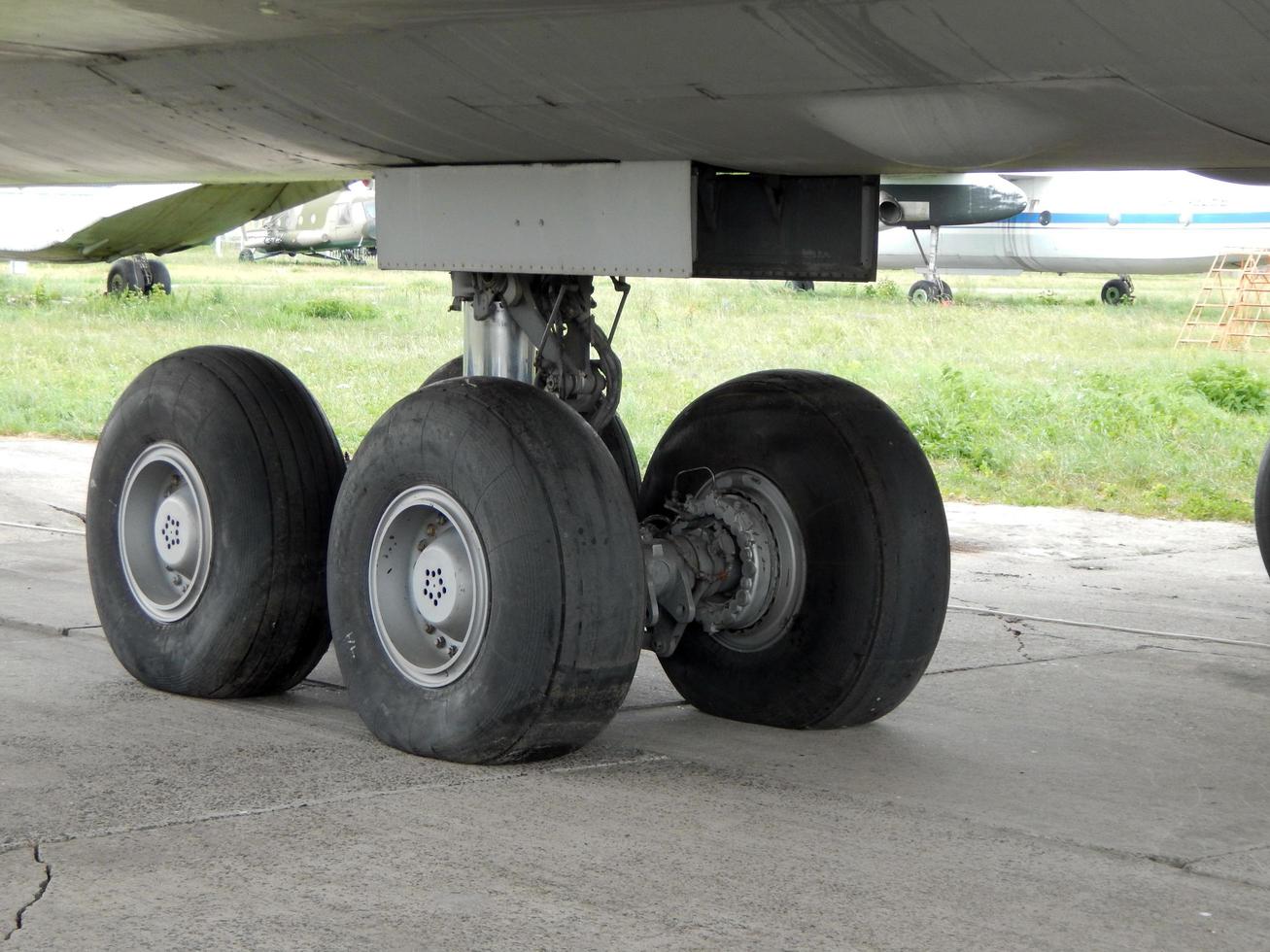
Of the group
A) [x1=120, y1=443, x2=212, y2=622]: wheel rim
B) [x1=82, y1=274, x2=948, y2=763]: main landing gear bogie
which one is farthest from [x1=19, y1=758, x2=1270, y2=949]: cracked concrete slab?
[x1=120, y1=443, x2=212, y2=622]: wheel rim

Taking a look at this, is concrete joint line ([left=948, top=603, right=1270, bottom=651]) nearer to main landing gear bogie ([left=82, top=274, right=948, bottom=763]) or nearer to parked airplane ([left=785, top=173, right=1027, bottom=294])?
parked airplane ([left=785, top=173, right=1027, bottom=294])

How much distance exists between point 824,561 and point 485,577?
3.35ft

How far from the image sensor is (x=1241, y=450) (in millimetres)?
11414

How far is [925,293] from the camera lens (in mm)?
27922

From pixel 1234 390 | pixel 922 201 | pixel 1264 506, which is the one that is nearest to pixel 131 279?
pixel 1234 390

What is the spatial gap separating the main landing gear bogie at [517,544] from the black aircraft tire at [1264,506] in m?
2.22

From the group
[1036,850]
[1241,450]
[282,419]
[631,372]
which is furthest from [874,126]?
[631,372]

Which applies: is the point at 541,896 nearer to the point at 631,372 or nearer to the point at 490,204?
the point at 490,204

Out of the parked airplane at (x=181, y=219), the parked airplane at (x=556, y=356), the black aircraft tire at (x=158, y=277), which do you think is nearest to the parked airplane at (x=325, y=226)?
the black aircraft tire at (x=158, y=277)

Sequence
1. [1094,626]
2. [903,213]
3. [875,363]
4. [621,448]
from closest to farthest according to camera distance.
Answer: [903,213]
[621,448]
[1094,626]
[875,363]

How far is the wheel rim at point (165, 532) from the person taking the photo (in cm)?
484

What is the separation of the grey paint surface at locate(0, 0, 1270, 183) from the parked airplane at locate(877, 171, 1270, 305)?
24148mm

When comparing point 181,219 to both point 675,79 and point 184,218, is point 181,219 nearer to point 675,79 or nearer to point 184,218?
point 184,218

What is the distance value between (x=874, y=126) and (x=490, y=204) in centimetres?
130
